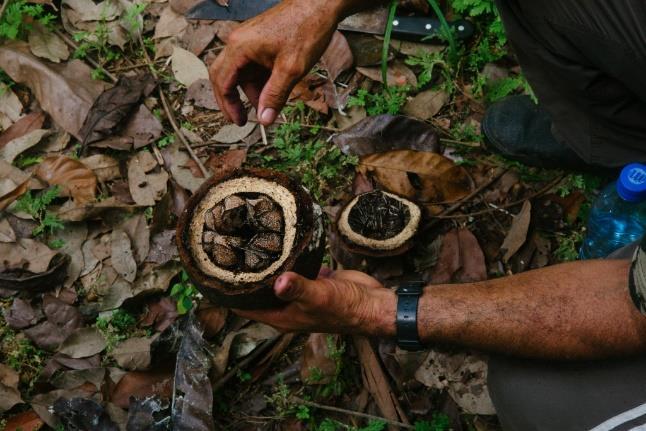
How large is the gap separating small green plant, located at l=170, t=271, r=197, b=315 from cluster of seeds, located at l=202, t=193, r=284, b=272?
39.1 inches

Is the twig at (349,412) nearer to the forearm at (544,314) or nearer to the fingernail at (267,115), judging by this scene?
the forearm at (544,314)

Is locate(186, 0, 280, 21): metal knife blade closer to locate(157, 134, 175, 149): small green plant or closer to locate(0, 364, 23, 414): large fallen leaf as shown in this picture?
locate(157, 134, 175, 149): small green plant

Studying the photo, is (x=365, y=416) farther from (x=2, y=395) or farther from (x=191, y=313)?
(x=2, y=395)

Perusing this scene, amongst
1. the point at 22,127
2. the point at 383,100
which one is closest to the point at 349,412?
the point at 383,100

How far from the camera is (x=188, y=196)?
3201 millimetres

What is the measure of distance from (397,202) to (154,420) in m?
1.44

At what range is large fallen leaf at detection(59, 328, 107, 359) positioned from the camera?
115 inches

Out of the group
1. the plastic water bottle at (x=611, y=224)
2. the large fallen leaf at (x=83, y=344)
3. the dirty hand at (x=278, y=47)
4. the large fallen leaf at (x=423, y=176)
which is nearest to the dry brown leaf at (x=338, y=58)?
the large fallen leaf at (x=423, y=176)

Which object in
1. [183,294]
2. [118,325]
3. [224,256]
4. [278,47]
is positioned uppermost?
[278,47]

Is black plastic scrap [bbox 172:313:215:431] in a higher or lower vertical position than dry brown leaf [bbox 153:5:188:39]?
lower

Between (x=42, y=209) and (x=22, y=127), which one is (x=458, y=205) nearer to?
(x=42, y=209)

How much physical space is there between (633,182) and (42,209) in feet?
9.11

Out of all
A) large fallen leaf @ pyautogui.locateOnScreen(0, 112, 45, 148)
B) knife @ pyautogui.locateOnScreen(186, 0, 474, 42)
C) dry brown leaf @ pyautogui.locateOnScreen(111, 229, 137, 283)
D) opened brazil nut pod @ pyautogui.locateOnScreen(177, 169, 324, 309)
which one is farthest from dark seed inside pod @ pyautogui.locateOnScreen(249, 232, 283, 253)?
large fallen leaf @ pyautogui.locateOnScreen(0, 112, 45, 148)

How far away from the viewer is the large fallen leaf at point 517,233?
292 cm
